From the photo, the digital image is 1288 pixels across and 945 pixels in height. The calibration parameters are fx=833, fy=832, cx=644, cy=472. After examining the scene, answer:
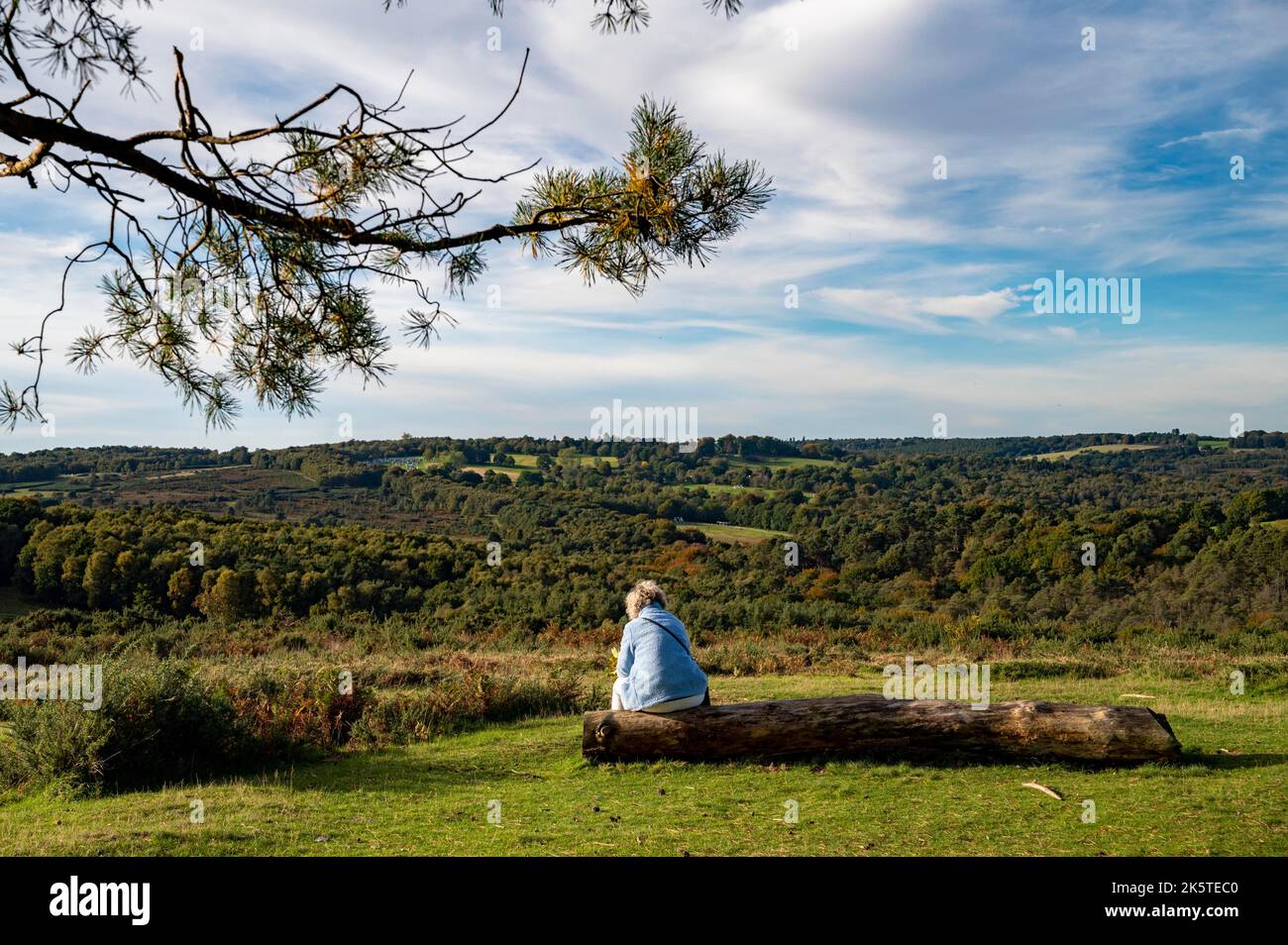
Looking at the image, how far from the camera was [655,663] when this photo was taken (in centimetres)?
701

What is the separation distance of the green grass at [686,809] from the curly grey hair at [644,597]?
4.36ft

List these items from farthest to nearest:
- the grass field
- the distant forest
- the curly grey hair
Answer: the grass field → the distant forest → the curly grey hair

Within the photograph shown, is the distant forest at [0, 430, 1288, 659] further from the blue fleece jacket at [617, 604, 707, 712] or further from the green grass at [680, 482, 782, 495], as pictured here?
the blue fleece jacket at [617, 604, 707, 712]

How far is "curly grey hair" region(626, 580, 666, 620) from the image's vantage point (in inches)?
283

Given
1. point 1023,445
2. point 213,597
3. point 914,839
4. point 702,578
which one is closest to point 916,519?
point 702,578

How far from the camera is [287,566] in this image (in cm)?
3462

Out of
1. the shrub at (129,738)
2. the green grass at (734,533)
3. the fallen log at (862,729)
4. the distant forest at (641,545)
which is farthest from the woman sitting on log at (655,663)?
the green grass at (734,533)

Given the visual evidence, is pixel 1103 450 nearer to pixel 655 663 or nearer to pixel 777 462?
pixel 777 462

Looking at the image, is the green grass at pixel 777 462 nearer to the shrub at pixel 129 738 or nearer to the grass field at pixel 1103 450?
the grass field at pixel 1103 450

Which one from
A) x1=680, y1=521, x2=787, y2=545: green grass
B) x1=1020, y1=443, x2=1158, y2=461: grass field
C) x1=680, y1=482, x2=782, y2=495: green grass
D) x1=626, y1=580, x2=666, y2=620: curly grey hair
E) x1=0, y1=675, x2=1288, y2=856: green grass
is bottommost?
x1=680, y1=521, x2=787, y2=545: green grass

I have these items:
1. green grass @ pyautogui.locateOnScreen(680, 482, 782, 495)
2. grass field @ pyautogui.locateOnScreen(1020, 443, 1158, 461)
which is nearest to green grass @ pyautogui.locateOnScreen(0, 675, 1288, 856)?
green grass @ pyautogui.locateOnScreen(680, 482, 782, 495)

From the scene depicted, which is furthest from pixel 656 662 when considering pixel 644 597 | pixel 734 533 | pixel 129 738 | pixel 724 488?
pixel 724 488

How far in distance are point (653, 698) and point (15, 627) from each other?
91.8 ft
